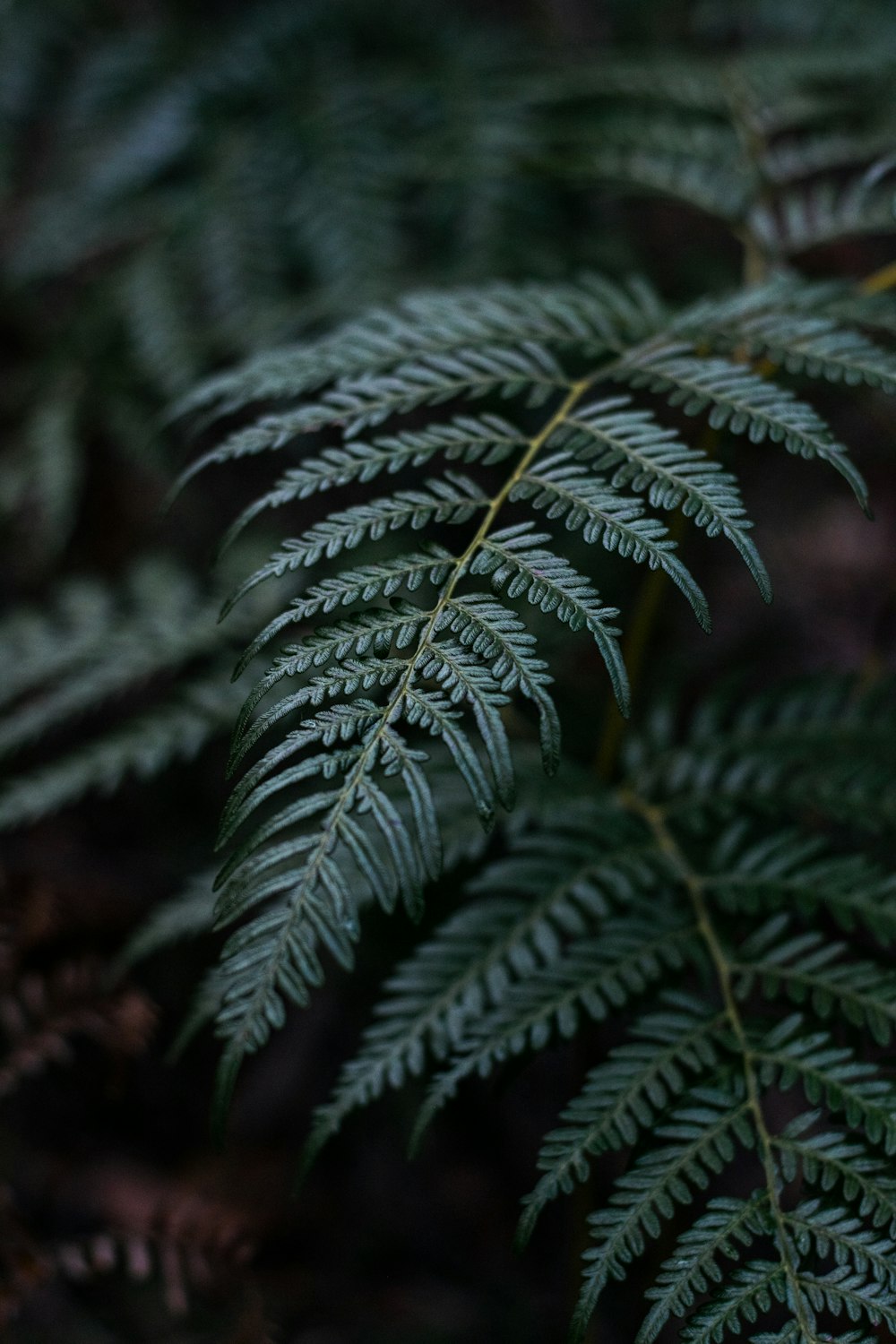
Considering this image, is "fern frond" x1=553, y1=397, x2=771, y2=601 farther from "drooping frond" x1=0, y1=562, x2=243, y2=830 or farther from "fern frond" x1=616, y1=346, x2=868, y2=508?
"drooping frond" x1=0, y1=562, x2=243, y2=830

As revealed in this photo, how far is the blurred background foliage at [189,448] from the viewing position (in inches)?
68.9

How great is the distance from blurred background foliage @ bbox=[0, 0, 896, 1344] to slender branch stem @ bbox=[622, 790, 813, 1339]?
48 cm

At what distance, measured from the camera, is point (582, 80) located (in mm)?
2104

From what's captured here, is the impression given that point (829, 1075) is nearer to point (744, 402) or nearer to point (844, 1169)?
point (844, 1169)

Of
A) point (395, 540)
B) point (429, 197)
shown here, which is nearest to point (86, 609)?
point (395, 540)

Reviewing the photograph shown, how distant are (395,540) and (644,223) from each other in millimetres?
1774

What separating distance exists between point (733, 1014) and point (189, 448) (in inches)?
62.4

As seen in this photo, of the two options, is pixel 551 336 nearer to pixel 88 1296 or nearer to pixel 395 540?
pixel 395 540

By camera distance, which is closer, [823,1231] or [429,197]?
[823,1231]

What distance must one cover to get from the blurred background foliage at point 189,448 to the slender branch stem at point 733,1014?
1.56 feet

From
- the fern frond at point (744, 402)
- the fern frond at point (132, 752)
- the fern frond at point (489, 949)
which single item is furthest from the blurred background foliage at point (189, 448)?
the fern frond at point (744, 402)

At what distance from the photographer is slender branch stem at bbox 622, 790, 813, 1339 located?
0.94 meters

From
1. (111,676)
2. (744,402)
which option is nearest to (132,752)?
(111,676)

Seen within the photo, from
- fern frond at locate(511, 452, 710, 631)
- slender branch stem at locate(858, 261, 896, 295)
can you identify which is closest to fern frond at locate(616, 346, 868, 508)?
fern frond at locate(511, 452, 710, 631)
